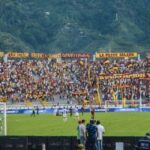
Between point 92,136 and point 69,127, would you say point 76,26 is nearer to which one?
point 69,127

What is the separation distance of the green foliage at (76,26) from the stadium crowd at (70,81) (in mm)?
63633

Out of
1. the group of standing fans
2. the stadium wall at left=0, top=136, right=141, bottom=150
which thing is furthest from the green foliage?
the stadium wall at left=0, top=136, right=141, bottom=150

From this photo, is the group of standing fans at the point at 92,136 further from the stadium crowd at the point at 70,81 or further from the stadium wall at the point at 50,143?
the stadium crowd at the point at 70,81

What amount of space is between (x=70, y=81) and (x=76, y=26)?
296ft

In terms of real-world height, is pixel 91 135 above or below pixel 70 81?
below

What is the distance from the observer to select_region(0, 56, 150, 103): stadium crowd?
91.1m

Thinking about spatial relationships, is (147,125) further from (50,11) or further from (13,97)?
(50,11)

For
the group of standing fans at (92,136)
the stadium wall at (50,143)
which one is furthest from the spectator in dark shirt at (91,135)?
the stadium wall at (50,143)

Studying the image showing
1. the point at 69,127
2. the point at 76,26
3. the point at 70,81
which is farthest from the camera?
the point at 76,26

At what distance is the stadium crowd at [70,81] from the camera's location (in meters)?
91.1

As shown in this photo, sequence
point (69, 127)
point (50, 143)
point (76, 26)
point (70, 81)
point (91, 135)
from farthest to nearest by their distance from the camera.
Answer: point (76, 26), point (70, 81), point (69, 127), point (91, 135), point (50, 143)

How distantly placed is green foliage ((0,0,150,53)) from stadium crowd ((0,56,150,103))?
209ft

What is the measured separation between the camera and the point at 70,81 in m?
97.1

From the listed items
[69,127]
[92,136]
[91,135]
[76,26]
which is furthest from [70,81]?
[76,26]
